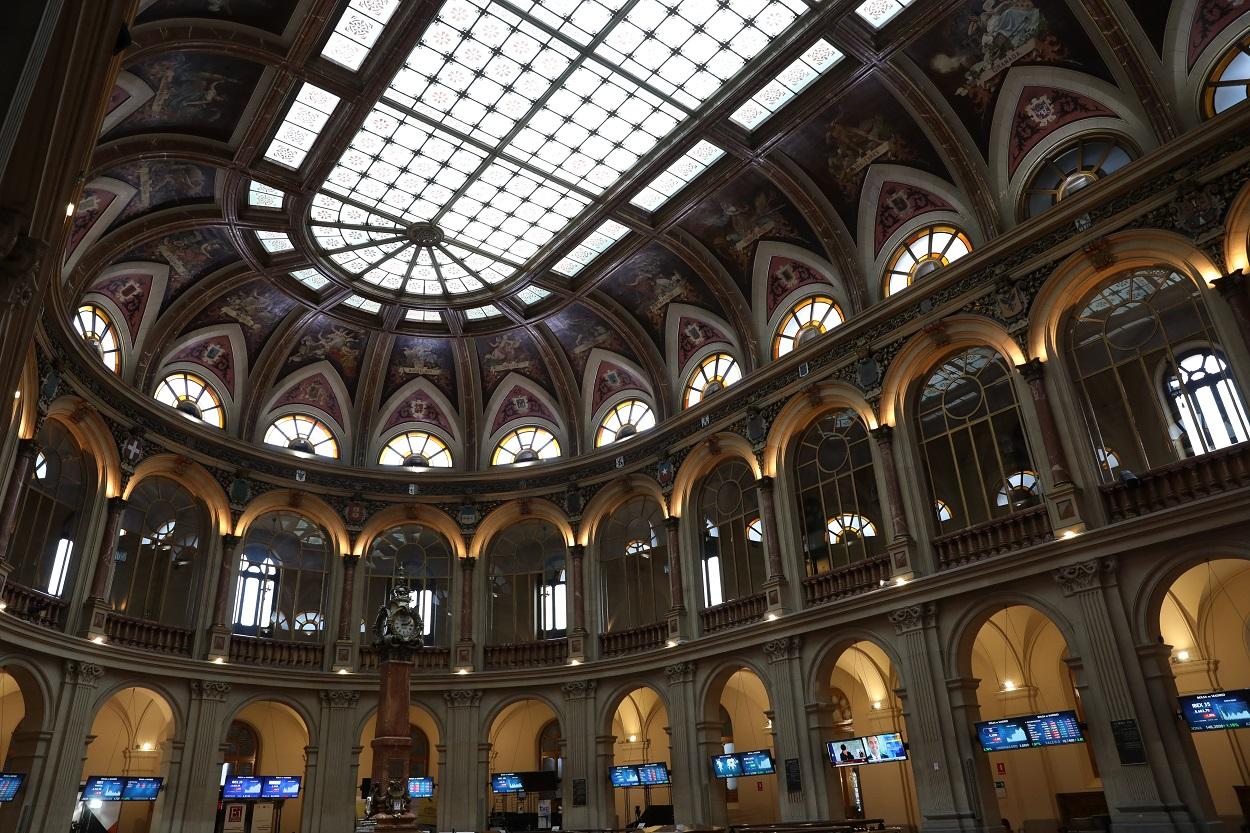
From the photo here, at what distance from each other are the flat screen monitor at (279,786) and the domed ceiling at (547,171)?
10.4m

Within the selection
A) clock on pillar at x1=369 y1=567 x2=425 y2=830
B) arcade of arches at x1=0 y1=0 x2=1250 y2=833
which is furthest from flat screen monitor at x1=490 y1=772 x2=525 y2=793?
clock on pillar at x1=369 y1=567 x2=425 y2=830

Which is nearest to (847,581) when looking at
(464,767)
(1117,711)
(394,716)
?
(1117,711)

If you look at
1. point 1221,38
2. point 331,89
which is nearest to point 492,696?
point 331,89

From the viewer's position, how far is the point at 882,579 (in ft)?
68.8

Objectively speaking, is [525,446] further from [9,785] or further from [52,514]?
[9,785]

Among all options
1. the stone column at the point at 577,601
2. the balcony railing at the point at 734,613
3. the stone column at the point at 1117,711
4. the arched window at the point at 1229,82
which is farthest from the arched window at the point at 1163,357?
the stone column at the point at 577,601

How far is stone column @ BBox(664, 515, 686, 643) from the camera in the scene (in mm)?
25875

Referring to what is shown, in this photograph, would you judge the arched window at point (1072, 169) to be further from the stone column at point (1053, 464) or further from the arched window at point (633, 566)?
the arched window at point (633, 566)

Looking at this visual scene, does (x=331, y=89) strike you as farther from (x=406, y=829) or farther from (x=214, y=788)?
(x=214, y=788)

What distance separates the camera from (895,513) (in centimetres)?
2108

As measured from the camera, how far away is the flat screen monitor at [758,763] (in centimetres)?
2223

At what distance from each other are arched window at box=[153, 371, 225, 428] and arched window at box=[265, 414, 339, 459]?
183 centimetres

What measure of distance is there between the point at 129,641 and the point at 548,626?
484 inches

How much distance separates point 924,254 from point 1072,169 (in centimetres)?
397
